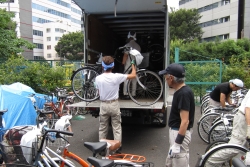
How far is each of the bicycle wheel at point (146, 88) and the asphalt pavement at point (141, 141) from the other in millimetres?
1077

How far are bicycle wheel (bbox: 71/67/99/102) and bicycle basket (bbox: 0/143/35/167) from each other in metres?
2.94

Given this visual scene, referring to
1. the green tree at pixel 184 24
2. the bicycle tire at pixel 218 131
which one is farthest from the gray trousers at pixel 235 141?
the green tree at pixel 184 24

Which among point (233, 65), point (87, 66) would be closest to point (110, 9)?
point (87, 66)

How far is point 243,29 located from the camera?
36.7m

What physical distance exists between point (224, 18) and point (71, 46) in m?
31.4

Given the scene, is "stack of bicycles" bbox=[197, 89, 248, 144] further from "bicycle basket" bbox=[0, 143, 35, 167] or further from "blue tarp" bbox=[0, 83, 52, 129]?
"blue tarp" bbox=[0, 83, 52, 129]

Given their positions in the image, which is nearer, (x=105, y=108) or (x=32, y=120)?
(x=105, y=108)

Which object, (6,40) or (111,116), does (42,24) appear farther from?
(111,116)

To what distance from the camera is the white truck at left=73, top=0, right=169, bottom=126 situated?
5.60 meters

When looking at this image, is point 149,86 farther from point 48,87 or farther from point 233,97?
point 48,87

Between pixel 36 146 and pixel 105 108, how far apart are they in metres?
2.17

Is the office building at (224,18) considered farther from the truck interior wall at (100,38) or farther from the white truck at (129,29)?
the truck interior wall at (100,38)

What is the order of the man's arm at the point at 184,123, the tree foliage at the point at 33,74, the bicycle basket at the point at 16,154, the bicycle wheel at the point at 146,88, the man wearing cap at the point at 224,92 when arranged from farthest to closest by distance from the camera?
the tree foliage at the point at 33,74
the man wearing cap at the point at 224,92
the bicycle wheel at the point at 146,88
the man's arm at the point at 184,123
the bicycle basket at the point at 16,154

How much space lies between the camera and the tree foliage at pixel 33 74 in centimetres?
896
